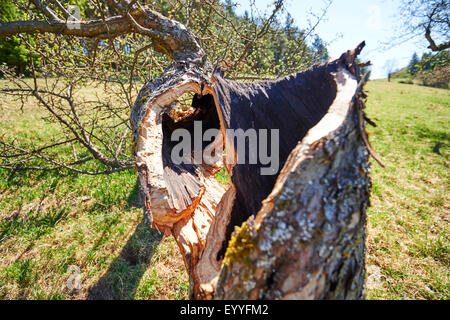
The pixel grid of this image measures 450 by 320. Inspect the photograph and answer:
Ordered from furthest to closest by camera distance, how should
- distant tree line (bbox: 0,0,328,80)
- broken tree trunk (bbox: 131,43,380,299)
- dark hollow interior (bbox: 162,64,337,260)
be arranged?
distant tree line (bbox: 0,0,328,80)
dark hollow interior (bbox: 162,64,337,260)
broken tree trunk (bbox: 131,43,380,299)

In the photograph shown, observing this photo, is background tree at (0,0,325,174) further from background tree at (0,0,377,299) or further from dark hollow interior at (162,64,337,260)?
dark hollow interior at (162,64,337,260)

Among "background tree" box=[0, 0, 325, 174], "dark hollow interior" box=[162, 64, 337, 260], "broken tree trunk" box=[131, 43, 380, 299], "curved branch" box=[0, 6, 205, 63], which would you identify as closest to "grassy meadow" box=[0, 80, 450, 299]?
"background tree" box=[0, 0, 325, 174]

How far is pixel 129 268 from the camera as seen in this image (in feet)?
8.02

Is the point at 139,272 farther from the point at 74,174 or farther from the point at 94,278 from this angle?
the point at 74,174

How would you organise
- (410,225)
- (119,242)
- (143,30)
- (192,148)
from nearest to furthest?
(143,30)
(192,148)
(119,242)
(410,225)

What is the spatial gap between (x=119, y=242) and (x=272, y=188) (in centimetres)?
228

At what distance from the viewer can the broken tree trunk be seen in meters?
0.92

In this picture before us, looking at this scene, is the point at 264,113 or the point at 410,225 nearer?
the point at 264,113

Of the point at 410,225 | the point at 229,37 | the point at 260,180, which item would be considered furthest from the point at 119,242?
the point at 410,225

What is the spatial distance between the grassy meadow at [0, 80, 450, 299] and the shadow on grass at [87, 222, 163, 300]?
0.01 m

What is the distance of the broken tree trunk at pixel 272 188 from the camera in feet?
3.02

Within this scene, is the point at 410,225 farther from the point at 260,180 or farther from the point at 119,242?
the point at 119,242

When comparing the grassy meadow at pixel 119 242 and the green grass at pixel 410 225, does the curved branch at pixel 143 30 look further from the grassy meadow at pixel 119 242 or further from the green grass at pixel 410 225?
the grassy meadow at pixel 119 242
